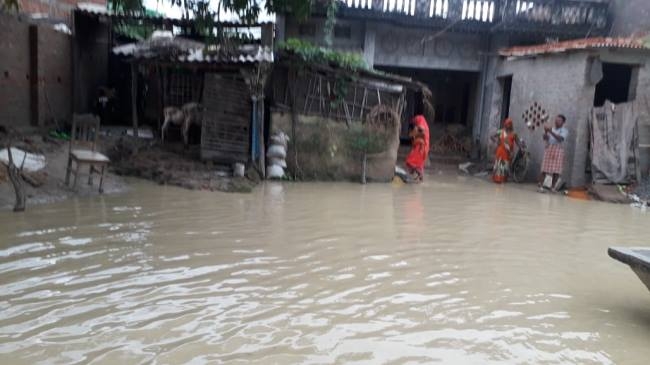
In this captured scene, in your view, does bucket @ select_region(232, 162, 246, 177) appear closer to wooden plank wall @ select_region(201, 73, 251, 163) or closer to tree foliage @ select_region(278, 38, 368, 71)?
wooden plank wall @ select_region(201, 73, 251, 163)

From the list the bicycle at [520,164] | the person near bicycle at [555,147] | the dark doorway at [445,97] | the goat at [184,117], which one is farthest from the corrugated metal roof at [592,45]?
the goat at [184,117]

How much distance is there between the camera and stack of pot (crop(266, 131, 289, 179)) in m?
10.7

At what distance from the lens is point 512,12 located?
47.2ft

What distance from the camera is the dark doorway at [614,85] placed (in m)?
14.3

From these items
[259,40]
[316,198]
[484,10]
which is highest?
[484,10]

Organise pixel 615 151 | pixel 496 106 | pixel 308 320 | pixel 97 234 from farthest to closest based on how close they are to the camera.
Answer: pixel 496 106 → pixel 615 151 → pixel 97 234 → pixel 308 320

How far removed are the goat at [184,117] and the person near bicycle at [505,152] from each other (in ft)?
22.8

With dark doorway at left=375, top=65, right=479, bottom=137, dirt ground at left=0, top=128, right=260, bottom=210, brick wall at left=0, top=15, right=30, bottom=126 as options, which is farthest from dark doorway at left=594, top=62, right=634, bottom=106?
brick wall at left=0, top=15, right=30, bottom=126

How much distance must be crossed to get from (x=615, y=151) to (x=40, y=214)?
1081 centimetres

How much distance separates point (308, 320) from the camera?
3.65 m

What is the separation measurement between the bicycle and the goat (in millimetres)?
7468

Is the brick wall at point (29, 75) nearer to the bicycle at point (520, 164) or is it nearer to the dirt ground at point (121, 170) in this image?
the dirt ground at point (121, 170)

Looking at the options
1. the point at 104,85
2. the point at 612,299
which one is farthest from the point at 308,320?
the point at 104,85

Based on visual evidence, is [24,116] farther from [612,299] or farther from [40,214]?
[612,299]
